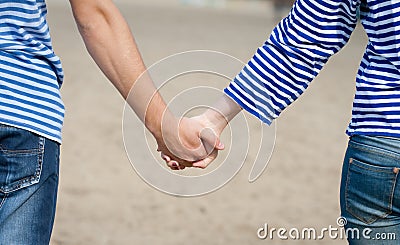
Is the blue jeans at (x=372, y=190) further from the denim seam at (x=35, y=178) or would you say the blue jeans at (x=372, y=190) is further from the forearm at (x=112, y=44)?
the denim seam at (x=35, y=178)

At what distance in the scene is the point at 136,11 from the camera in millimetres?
26359

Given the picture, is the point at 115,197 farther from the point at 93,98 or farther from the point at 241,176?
the point at 93,98

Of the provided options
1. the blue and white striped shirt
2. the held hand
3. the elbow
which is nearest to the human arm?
the blue and white striped shirt

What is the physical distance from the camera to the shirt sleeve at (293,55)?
2.51 metres

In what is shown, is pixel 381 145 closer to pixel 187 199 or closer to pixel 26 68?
pixel 26 68

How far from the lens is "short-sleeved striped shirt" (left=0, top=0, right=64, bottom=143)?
2326mm

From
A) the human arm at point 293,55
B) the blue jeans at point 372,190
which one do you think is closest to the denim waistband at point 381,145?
the blue jeans at point 372,190

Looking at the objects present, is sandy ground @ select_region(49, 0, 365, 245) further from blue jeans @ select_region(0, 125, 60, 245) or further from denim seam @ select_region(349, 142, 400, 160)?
denim seam @ select_region(349, 142, 400, 160)

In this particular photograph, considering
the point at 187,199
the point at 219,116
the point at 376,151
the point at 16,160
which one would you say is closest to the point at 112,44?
the point at 16,160

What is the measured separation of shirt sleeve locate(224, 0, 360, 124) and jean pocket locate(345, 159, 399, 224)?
39 centimetres

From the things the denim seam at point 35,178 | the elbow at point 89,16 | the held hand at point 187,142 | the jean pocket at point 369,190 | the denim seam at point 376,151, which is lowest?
the held hand at point 187,142

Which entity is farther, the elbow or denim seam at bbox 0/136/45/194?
the elbow

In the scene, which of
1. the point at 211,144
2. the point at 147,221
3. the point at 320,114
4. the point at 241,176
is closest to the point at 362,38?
the point at 320,114

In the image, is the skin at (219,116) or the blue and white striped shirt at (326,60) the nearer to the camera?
the blue and white striped shirt at (326,60)
